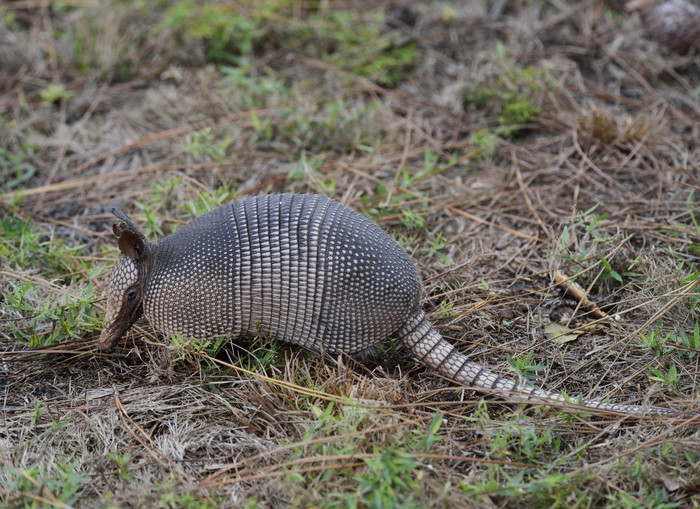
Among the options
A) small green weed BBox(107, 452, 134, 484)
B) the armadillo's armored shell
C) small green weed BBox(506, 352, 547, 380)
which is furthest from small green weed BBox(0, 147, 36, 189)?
small green weed BBox(506, 352, 547, 380)

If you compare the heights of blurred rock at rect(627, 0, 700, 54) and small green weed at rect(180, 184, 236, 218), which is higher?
blurred rock at rect(627, 0, 700, 54)

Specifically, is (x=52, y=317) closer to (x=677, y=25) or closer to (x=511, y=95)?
(x=511, y=95)

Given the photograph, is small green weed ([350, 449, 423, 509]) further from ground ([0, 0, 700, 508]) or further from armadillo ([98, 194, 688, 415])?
armadillo ([98, 194, 688, 415])

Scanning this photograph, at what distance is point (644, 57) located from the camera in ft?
23.5

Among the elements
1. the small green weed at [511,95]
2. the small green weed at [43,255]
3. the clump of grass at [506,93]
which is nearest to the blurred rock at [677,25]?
the clump of grass at [506,93]

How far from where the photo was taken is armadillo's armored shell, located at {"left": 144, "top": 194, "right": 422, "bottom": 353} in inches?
164

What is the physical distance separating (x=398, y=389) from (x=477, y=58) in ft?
15.0

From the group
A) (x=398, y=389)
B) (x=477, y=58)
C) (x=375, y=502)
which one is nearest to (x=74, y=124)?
(x=477, y=58)

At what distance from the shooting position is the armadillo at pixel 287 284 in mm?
4152

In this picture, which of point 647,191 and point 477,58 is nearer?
point 647,191

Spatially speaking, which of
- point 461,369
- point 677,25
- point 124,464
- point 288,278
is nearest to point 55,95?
point 288,278

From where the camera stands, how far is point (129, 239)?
13.8 ft

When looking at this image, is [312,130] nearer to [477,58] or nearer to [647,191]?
[477,58]

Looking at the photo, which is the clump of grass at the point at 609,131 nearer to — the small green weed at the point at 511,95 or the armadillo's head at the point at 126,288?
the small green weed at the point at 511,95
